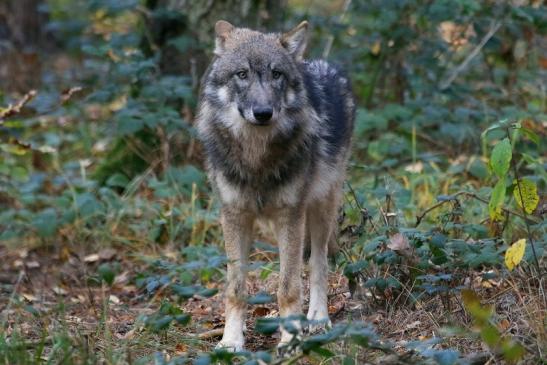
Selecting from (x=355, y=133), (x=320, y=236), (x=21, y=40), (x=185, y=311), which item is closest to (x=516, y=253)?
(x=320, y=236)

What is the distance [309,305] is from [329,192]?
78 cm

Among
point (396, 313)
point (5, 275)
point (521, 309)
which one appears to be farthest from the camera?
point (5, 275)

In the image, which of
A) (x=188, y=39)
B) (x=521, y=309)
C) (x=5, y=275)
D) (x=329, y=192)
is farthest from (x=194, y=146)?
(x=521, y=309)

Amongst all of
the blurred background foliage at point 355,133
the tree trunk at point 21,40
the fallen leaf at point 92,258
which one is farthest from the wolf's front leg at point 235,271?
the tree trunk at point 21,40

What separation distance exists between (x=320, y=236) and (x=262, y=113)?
1.27 metres

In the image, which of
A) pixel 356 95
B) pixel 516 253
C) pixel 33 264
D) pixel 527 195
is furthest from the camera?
pixel 356 95

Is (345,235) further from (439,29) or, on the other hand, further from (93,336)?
(439,29)

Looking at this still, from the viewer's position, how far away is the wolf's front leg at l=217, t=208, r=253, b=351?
16.6 ft

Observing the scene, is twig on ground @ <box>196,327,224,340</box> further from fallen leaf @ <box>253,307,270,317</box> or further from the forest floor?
fallen leaf @ <box>253,307,270,317</box>

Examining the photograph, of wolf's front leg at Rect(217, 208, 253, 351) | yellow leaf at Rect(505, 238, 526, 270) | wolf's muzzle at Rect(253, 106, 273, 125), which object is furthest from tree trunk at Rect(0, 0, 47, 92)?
yellow leaf at Rect(505, 238, 526, 270)

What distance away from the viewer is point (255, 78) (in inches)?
194

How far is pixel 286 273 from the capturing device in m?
5.13

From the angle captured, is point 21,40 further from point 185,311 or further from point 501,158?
point 501,158

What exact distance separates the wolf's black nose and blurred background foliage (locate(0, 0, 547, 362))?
109 cm
